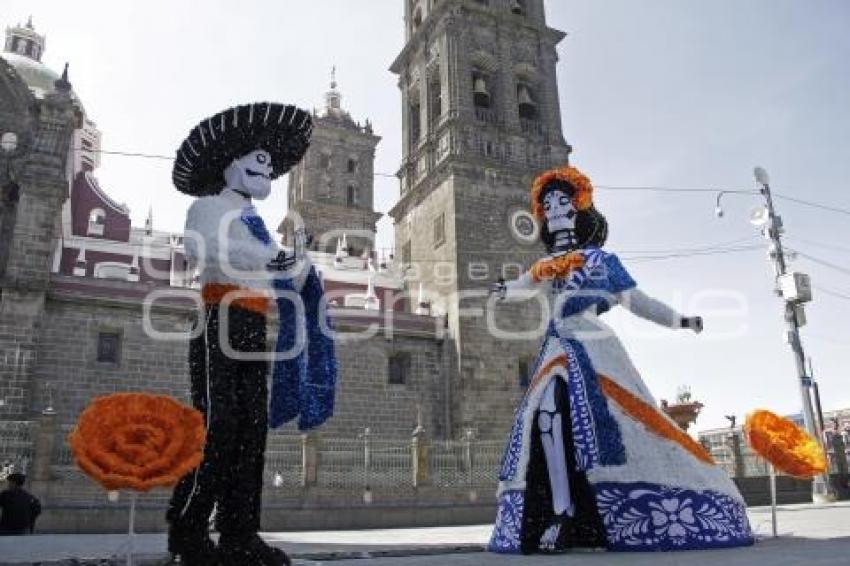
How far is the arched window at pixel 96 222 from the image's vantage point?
24.8m

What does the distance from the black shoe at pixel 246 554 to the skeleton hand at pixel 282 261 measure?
57.8 inches

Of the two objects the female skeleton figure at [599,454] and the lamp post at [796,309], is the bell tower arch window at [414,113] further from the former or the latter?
the female skeleton figure at [599,454]

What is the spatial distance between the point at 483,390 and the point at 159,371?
8920mm

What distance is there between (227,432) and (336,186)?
3443 cm

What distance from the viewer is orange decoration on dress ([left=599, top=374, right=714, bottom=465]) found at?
4.68 m

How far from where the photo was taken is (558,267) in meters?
5.24

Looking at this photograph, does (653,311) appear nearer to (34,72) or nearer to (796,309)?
(796,309)

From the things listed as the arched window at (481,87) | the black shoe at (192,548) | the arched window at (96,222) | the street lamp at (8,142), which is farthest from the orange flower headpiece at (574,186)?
the arched window at (96,222)

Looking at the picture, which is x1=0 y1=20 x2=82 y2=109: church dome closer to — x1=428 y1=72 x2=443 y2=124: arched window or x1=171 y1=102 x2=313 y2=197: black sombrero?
x1=428 y1=72 x2=443 y2=124: arched window

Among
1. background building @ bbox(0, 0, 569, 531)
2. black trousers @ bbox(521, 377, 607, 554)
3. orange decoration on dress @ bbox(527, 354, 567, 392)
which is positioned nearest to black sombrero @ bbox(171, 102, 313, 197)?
orange decoration on dress @ bbox(527, 354, 567, 392)

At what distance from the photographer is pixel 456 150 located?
22375 mm

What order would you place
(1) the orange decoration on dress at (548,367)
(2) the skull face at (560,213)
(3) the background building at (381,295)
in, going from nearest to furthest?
(1) the orange decoration on dress at (548,367)
(2) the skull face at (560,213)
(3) the background building at (381,295)

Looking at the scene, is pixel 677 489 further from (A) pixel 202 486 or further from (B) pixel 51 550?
(B) pixel 51 550

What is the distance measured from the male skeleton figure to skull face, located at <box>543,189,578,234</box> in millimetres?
2071
